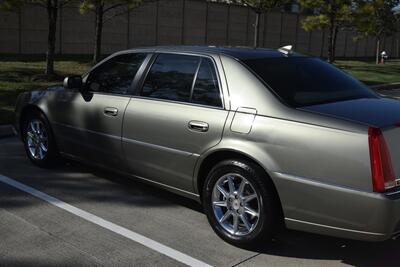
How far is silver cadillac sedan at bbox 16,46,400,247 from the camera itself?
12.1 feet

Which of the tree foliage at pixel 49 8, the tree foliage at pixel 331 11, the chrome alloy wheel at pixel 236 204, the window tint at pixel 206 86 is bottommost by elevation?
the chrome alloy wheel at pixel 236 204

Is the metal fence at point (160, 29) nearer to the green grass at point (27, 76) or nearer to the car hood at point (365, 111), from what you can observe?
the green grass at point (27, 76)

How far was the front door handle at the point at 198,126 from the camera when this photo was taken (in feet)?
14.7

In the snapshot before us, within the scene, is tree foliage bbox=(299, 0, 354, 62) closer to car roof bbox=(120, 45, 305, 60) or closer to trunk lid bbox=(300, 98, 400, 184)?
car roof bbox=(120, 45, 305, 60)

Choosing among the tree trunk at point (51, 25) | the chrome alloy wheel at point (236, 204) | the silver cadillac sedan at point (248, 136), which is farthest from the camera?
the tree trunk at point (51, 25)

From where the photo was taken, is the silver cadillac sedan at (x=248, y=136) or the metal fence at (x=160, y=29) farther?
the metal fence at (x=160, y=29)

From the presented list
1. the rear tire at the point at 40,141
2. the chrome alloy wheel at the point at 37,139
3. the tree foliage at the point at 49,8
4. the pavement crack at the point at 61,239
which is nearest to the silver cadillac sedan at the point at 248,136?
the rear tire at the point at 40,141

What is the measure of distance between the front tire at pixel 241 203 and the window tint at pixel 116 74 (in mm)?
1524

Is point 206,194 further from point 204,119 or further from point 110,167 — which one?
point 110,167

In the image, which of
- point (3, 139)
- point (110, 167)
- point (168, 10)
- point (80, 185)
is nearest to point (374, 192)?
point (110, 167)

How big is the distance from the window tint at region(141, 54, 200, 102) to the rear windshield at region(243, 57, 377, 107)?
22.0 inches

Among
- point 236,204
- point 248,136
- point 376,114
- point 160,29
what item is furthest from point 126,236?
point 160,29

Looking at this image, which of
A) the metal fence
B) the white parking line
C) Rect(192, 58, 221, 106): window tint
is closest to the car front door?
the white parking line

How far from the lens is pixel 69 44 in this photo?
2248cm
